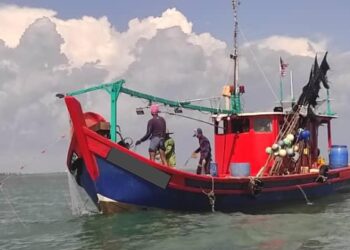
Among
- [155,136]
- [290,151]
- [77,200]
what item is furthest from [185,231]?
[290,151]

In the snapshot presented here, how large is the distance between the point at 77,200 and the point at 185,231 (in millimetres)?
4051

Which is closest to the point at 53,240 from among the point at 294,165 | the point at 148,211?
the point at 148,211

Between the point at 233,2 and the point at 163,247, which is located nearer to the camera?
the point at 163,247

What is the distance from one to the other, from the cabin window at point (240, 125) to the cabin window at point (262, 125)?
11.3 inches

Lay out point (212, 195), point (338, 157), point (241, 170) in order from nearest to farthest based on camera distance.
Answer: point (212, 195) → point (241, 170) → point (338, 157)

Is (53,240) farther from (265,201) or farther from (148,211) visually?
(265,201)

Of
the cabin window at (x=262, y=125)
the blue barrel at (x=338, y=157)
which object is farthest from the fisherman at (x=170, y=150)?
the blue barrel at (x=338, y=157)

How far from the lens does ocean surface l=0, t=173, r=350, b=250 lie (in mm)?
11266

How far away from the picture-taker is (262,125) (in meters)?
17.9

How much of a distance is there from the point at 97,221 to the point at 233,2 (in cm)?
958

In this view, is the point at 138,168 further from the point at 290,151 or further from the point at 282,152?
the point at 290,151

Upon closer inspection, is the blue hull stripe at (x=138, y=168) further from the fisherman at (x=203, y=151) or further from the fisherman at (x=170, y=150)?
the fisherman at (x=203, y=151)

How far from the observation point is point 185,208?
14.4 m

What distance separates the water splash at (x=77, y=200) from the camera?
14953mm
